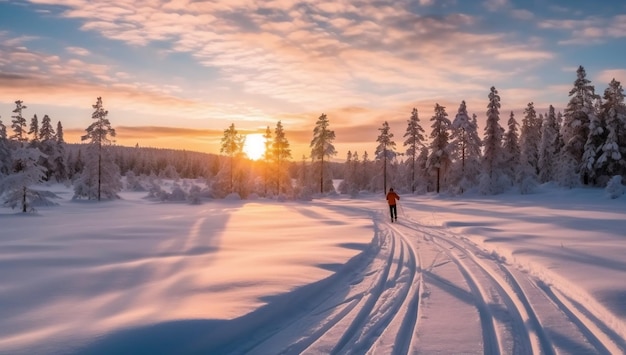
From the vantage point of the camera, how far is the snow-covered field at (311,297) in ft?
19.4

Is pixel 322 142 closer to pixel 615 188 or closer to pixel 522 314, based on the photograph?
pixel 615 188

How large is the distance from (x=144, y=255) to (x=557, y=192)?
44951mm

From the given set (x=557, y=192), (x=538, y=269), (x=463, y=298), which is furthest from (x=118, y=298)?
(x=557, y=192)

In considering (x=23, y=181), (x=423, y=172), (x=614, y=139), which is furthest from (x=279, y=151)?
(x=614, y=139)

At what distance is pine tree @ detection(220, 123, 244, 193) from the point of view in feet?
203

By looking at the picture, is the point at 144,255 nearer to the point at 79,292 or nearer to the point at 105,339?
the point at 79,292

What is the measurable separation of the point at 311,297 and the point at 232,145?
56411 millimetres

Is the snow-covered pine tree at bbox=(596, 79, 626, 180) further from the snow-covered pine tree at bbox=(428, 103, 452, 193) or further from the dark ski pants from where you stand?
the dark ski pants

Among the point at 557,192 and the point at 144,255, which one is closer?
the point at 144,255

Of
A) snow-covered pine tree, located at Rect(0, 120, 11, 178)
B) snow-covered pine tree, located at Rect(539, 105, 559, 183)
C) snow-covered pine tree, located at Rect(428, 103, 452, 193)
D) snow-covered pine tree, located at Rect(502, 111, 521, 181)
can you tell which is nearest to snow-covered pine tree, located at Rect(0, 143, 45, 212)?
snow-covered pine tree, located at Rect(0, 120, 11, 178)

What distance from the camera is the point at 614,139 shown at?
138 feet

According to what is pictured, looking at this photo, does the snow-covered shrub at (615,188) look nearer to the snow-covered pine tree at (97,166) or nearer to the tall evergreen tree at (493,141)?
the tall evergreen tree at (493,141)

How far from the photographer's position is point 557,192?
44438mm

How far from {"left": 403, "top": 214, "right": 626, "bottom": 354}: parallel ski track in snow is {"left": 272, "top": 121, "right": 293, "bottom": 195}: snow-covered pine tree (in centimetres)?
5419
